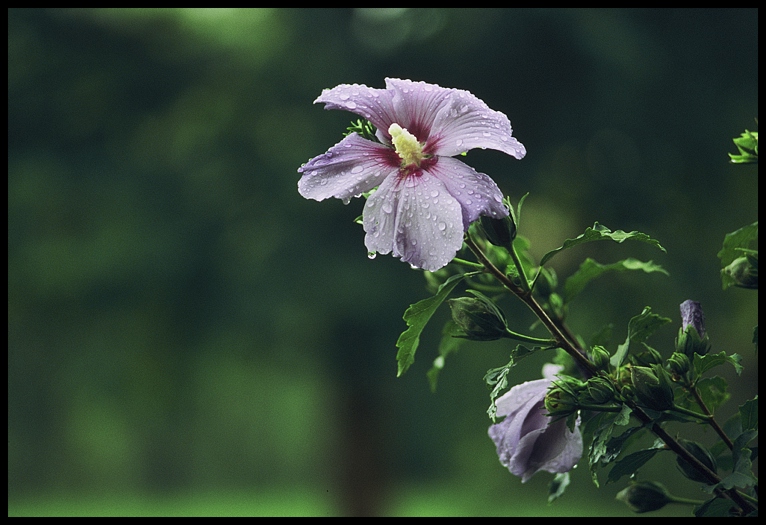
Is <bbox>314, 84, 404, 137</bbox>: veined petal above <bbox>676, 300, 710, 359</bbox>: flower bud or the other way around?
above

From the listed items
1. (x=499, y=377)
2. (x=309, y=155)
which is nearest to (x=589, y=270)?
(x=499, y=377)

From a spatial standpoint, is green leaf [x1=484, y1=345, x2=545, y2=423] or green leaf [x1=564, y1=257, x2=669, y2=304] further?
green leaf [x1=564, y1=257, x2=669, y2=304]

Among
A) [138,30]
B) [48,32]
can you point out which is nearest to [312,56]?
[138,30]

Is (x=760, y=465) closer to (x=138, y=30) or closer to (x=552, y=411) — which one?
(x=552, y=411)

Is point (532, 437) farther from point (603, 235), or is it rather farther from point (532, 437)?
point (603, 235)

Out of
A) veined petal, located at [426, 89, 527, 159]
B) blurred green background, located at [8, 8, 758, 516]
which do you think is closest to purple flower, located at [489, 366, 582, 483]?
veined petal, located at [426, 89, 527, 159]

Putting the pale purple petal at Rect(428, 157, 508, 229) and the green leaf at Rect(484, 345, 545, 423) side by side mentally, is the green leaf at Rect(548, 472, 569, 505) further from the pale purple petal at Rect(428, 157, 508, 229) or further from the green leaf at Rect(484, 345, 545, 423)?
the pale purple petal at Rect(428, 157, 508, 229)
